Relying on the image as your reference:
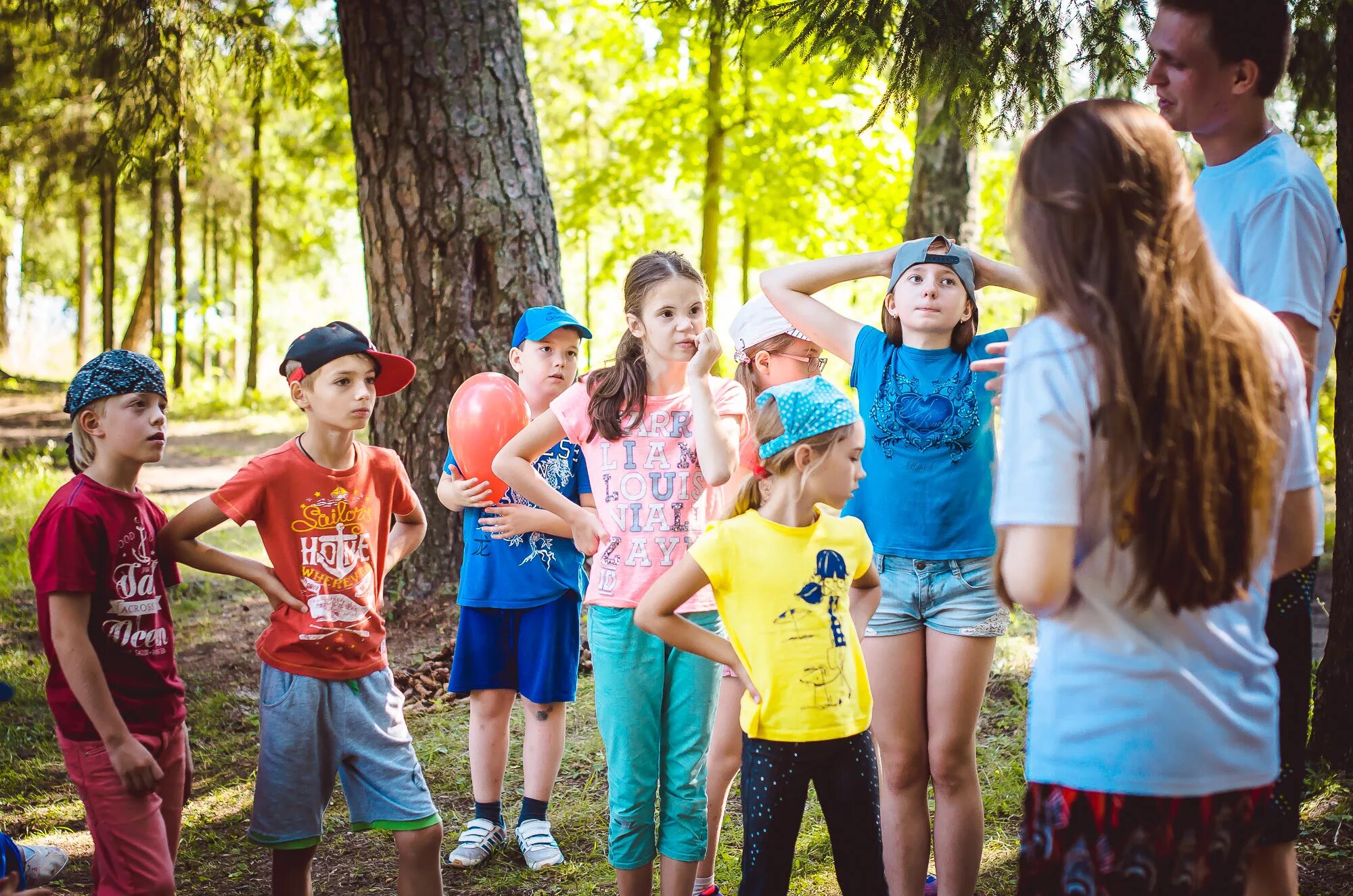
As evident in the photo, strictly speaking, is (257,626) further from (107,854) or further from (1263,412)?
(1263,412)

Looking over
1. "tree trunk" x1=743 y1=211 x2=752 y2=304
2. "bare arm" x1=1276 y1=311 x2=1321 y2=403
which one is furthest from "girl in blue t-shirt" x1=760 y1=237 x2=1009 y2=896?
"tree trunk" x1=743 y1=211 x2=752 y2=304

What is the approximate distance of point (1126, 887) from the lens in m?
1.71

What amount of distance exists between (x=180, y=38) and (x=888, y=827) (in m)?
6.33

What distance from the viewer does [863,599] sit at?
2.79 m

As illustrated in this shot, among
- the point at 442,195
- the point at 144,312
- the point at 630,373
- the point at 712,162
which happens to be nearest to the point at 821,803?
the point at 630,373

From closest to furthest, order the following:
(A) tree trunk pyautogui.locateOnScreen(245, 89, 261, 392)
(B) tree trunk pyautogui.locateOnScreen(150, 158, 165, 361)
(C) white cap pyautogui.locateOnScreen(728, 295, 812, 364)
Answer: (C) white cap pyautogui.locateOnScreen(728, 295, 812, 364)
(A) tree trunk pyautogui.locateOnScreen(245, 89, 261, 392)
(B) tree trunk pyautogui.locateOnScreen(150, 158, 165, 361)

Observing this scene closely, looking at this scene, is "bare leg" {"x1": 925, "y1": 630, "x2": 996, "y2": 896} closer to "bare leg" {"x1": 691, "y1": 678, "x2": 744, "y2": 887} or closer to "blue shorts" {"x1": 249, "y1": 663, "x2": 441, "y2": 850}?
"bare leg" {"x1": 691, "y1": 678, "x2": 744, "y2": 887}

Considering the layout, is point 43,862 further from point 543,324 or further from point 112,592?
point 543,324

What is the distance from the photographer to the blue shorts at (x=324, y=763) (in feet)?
9.40

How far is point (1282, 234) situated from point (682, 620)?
1.59m

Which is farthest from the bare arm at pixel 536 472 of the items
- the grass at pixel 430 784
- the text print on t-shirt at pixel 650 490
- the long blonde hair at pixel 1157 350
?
the long blonde hair at pixel 1157 350

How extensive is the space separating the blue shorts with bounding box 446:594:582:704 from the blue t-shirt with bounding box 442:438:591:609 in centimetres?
6

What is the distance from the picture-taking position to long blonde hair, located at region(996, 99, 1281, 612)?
1.65 m

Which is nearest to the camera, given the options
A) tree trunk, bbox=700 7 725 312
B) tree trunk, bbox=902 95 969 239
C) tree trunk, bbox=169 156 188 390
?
tree trunk, bbox=902 95 969 239
